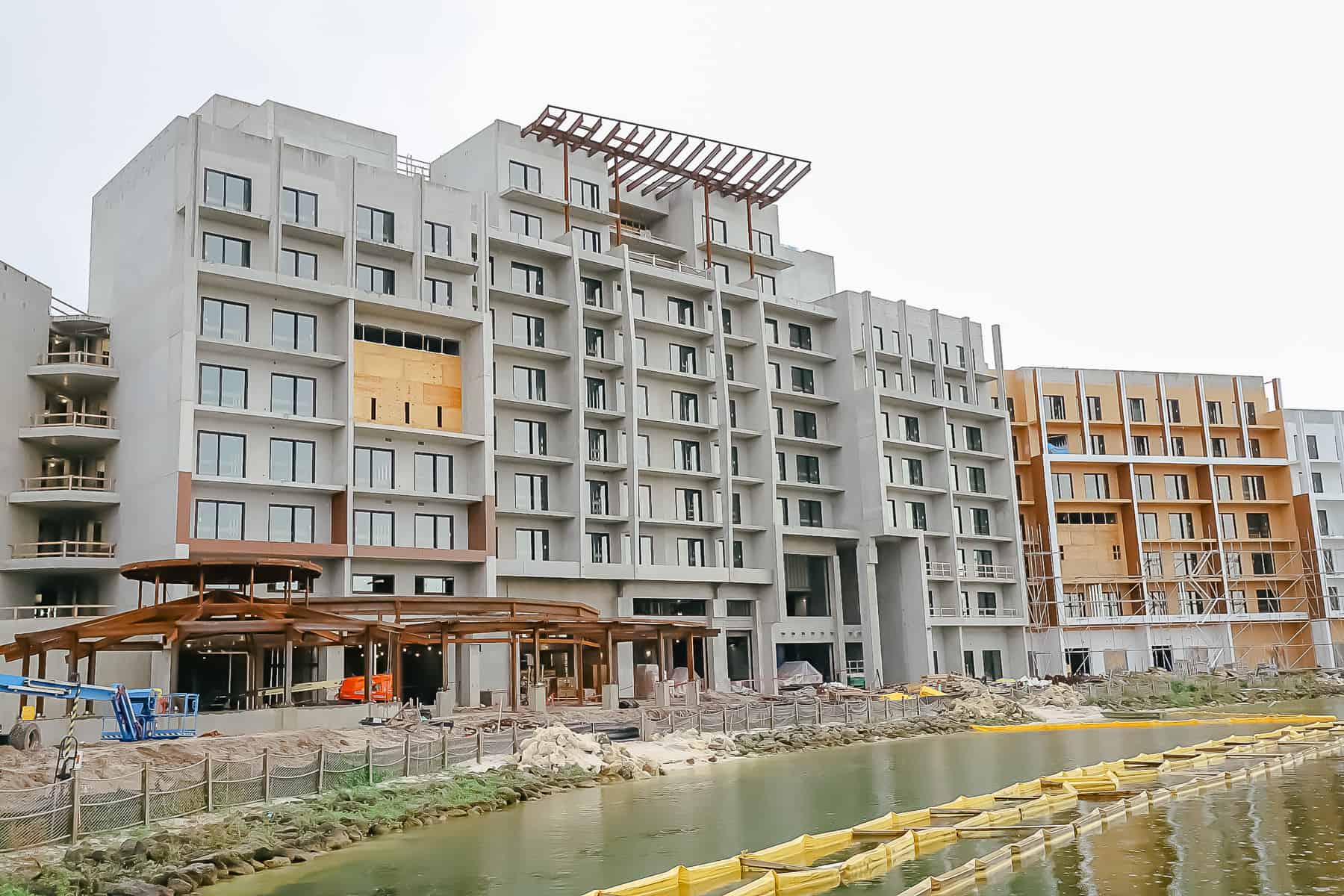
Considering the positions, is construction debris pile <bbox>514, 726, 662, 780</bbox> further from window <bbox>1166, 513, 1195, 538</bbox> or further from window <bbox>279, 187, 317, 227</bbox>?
window <bbox>1166, 513, 1195, 538</bbox>

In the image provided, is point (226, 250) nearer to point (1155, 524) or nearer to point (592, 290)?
point (592, 290)

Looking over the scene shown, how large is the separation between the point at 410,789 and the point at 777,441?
1960 inches

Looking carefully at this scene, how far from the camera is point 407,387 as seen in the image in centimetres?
5612

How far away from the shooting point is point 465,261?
58.5 m

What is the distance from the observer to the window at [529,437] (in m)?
62.6

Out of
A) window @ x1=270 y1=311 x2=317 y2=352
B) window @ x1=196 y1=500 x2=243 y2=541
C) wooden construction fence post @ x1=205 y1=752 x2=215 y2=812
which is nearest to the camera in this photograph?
wooden construction fence post @ x1=205 y1=752 x2=215 y2=812

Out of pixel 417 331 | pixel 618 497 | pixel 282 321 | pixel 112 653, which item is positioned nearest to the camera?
pixel 112 653

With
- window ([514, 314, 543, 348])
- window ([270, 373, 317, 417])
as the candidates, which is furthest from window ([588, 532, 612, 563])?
window ([270, 373, 317, 417])

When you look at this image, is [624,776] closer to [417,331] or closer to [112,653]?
[112,653]

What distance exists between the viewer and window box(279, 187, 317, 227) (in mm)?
53469

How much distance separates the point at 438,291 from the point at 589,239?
1420 centimetres

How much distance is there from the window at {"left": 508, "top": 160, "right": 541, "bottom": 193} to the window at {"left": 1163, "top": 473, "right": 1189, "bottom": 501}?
57324 millimetres

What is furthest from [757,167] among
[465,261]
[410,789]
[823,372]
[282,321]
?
[410,789]

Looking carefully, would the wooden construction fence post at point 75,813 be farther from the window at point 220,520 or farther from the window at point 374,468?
the window at point 374,468
